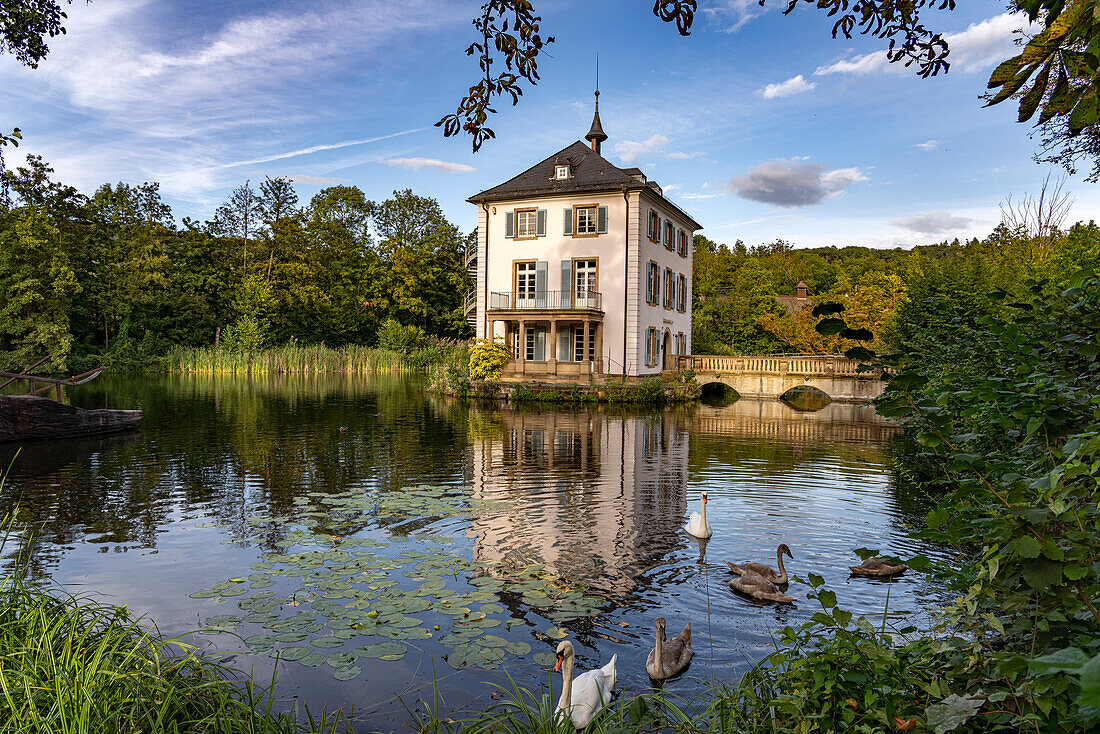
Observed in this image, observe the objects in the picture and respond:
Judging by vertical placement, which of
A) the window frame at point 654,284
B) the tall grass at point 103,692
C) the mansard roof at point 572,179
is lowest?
the tall grass at point 103,692

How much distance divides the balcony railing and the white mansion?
50 millimetres

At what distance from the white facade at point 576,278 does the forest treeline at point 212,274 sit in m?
21.1

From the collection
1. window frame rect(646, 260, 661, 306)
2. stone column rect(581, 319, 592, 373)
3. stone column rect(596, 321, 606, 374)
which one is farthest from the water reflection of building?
window frame rect(646, 260, 661, 306)

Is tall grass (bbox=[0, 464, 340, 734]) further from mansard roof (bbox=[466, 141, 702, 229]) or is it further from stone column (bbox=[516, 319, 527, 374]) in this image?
mansard roof (bbox=[466, 141, 702, 229])

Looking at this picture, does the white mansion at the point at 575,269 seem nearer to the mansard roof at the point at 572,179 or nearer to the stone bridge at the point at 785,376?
the mansard roof at the point at 572,179

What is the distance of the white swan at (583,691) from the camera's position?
4.01 m

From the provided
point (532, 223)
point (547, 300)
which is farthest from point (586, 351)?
point (532, 223)

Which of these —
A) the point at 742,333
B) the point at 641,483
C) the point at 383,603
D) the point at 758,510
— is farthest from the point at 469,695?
the point at 742,333

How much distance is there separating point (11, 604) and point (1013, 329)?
598cm

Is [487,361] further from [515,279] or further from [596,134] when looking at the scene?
[596,134]

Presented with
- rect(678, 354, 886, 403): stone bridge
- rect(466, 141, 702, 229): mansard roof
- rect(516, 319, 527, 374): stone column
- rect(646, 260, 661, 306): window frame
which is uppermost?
rect(466, 141, 702, 229): mansard roof

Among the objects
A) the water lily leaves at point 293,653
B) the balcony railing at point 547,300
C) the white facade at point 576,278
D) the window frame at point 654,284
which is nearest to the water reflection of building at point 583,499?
the water lily leaves at point 293,653

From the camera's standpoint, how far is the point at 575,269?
32.0m

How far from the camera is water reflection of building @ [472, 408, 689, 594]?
24.5ft
